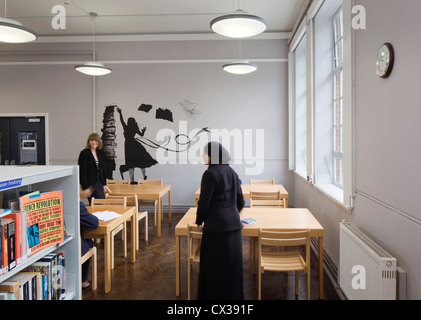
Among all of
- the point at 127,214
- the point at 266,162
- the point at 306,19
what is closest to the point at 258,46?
the point at 306,19

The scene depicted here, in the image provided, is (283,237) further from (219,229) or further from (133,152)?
(133,152)

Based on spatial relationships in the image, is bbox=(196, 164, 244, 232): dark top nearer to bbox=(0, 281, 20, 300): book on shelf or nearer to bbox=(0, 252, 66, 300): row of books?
bbox=(0, 252, 66, 300): row of books

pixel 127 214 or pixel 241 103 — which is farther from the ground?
pixel 241 103

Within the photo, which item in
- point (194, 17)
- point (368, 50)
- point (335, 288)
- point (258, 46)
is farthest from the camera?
point (258, 46)

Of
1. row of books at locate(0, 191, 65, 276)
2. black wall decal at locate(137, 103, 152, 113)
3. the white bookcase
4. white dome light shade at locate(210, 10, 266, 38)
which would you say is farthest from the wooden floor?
black wall decal at locate(137, 103, 152, 113)

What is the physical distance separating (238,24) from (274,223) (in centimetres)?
217

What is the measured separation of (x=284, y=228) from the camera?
9.51 feet

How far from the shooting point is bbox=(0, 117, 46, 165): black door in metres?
7.16

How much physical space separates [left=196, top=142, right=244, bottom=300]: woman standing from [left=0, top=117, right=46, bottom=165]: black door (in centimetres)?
609

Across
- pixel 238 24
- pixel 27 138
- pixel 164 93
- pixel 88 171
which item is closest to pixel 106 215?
pixel 88 171

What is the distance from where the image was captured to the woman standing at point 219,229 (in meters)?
2.55

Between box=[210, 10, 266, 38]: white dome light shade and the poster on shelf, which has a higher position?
box=[210, 10, 266, 38]: white dome light shade

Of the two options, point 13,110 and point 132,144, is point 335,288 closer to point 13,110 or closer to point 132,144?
point 132,144

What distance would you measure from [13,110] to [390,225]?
8021 millimetres
